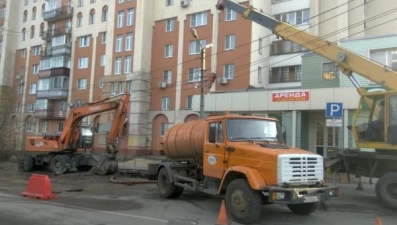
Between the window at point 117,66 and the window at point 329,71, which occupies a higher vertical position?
the window at point 117,66

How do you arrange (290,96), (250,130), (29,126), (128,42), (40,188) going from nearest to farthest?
(250,130), (40,188), (290,96), (128,42), (29,126)

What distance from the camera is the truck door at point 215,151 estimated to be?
11172 mm

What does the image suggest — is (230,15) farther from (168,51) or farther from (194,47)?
(168,51)

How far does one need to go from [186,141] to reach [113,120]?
403 inches

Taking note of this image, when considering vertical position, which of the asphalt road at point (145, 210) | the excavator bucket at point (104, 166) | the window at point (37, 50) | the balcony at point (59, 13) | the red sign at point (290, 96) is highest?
the balcony at point (59, 13)

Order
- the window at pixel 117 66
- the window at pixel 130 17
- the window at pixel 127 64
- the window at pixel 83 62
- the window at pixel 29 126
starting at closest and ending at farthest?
the window at pixel 127 64
the window at pixel 130 17
the window at pixel 117 66
the window at pixel 83 62
the window at pixel 29 126

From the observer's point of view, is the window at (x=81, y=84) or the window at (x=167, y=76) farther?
the window at (x=81, y=84)

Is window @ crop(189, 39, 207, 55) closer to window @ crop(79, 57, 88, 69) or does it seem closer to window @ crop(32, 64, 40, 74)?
window @ crop(79, 57, 88, 69)

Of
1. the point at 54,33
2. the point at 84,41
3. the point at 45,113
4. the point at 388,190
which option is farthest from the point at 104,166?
the point at 54,33

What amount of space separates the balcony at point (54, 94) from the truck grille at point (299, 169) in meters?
50.0

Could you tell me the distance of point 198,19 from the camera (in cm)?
4428

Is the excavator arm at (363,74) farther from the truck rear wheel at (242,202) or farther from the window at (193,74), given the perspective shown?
the window at (193,74)

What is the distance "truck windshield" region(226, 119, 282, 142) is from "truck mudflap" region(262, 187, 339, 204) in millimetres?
1979

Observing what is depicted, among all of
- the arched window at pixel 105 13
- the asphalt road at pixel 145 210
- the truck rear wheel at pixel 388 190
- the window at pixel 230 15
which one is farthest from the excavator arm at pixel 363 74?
the arched window at pixel 105 13
